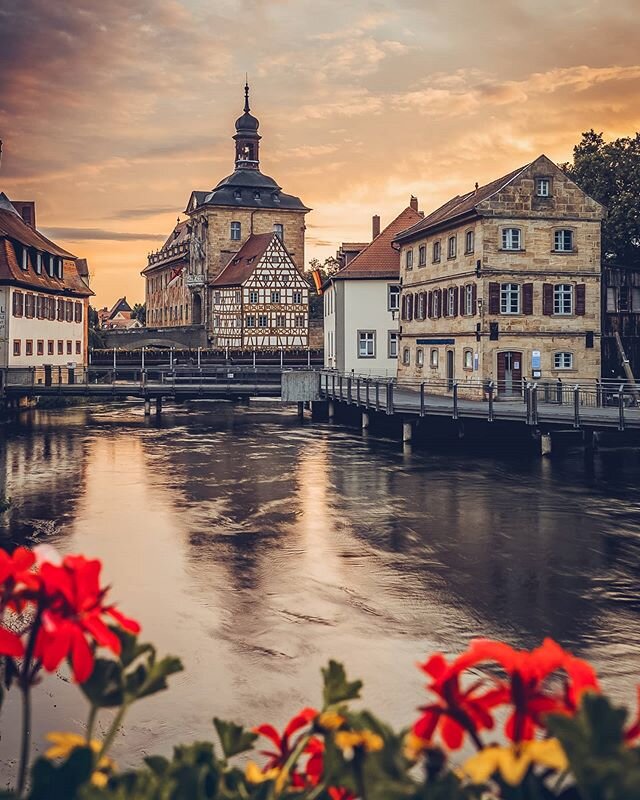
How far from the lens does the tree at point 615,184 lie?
175 feet

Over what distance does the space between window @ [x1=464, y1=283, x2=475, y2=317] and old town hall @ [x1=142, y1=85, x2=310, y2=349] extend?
43.4 metres

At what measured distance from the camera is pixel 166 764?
86.8 inches

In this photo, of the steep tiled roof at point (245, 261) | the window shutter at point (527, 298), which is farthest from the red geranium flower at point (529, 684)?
the steep tiled roof at point (245, 261)

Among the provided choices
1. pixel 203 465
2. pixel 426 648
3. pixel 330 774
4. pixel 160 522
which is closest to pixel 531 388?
pixel 203 465

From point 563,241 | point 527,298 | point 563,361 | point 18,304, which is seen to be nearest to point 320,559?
point 527,298

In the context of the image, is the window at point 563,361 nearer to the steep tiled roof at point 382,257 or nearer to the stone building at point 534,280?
the stone building at point 534,280

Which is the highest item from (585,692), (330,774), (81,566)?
(81,566)

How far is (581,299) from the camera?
144ft

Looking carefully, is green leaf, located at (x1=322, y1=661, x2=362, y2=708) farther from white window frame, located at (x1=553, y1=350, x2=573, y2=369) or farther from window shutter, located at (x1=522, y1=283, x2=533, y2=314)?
white window frame, located at (x1=553, y1=350, x2=573, y2=369)

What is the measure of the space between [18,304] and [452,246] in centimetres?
2566

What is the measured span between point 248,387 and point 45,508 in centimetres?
2806

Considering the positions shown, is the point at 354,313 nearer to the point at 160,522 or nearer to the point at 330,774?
the point at 160,522

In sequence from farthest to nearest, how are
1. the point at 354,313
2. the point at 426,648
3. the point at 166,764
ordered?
the point at 354,313 → the point at 426,648 → the point at 166,764

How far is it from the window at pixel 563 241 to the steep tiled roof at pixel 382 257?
1763 cm
